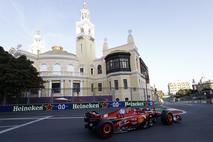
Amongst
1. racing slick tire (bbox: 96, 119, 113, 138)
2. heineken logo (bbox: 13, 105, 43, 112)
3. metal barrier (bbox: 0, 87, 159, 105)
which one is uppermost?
metal barrier (bbox: 0, 87, 159, 105)

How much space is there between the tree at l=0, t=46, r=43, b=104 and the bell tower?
1966 centimetres

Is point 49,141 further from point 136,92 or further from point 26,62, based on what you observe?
point 26,62

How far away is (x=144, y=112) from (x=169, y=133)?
1846 mm

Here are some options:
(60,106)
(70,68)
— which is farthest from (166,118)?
(70,68)

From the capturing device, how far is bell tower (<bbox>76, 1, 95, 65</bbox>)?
49656mm

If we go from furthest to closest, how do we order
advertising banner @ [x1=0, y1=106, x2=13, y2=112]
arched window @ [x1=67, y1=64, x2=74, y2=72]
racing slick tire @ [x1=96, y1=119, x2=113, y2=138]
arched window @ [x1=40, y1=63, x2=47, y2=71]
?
1. arched window @ [x1=67, y1=64, x2=74, y2=72]
2. arched window @ [x1=40, y1=63, x2=47, y2=71]
3. advertising banner @ [x1=0, y1=106, x2=13, y2=112]
4. racing slick tire @ [x1=96, y1=119, x2=113, y2=138]

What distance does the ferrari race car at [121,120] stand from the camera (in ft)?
26.2

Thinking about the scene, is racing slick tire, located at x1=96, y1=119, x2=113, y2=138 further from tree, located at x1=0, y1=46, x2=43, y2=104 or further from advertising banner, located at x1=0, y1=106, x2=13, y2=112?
tree, located at x1=0, y1=46, x2=43, y2=104

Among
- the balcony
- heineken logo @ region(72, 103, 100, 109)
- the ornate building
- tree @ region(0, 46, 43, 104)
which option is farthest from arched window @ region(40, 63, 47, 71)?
heineken logo @ region(72, 103, 100, 109)

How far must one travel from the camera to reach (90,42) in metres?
52.2

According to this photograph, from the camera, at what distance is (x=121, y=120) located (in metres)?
9.00

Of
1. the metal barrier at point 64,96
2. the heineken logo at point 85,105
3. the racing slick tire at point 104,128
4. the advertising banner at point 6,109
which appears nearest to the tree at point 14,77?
the metal barrier at point 64,96

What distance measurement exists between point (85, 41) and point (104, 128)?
1750 inches

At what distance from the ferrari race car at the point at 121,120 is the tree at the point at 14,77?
1914 cm
